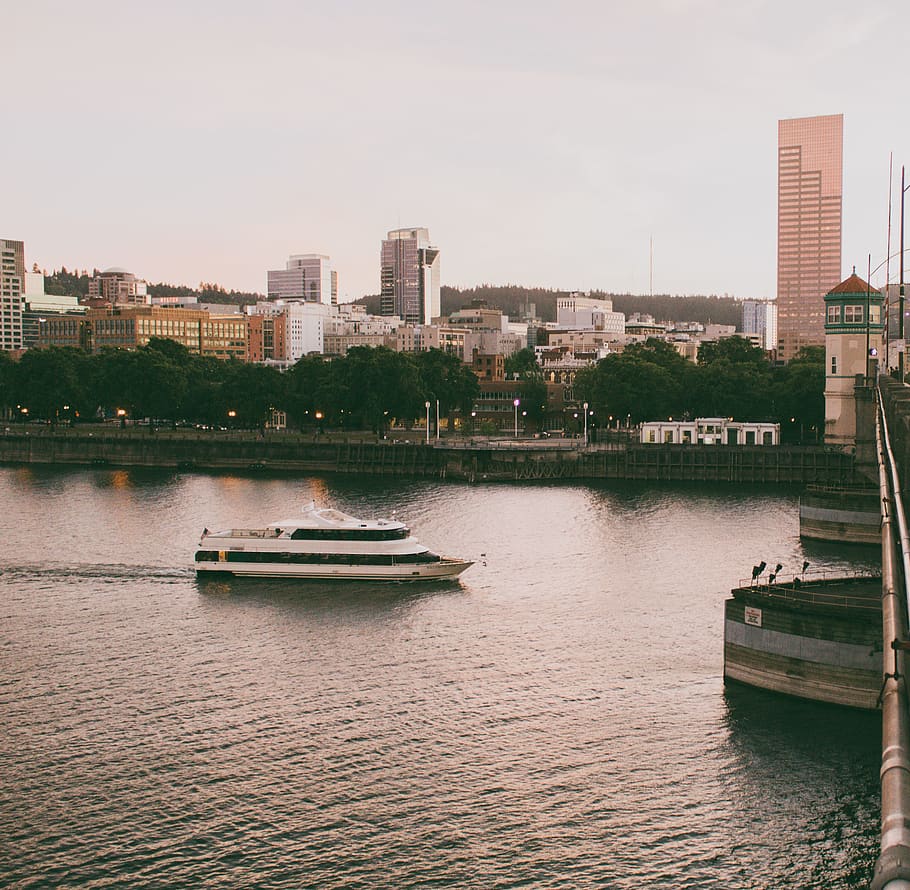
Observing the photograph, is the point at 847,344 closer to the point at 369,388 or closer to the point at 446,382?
the point at 369,388

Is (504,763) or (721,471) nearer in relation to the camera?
(504,763)

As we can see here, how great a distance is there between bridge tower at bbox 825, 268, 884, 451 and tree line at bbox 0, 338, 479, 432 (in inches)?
1928

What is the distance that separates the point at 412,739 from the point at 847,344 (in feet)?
279

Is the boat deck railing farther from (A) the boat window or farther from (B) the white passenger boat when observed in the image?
(A) the boat window

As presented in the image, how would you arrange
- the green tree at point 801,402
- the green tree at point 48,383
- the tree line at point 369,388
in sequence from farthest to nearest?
the green tree at point 48,383 < the tree line at point 369,388 < the green tree at point 801,402

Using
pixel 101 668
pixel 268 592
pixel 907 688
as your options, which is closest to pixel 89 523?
pixel 268 592

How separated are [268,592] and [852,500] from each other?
34.2 metres

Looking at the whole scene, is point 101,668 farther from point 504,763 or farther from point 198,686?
point 504,763

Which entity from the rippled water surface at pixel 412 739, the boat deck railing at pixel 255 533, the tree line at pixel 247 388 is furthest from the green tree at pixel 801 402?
the boat deck railing at pixel 255 533

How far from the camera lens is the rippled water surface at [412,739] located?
26.6 metres

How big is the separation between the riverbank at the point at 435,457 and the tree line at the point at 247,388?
4491mm

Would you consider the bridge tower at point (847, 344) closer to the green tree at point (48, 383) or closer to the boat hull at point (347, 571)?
the boat hull at point (347, 571)

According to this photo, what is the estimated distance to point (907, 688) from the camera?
1662cm

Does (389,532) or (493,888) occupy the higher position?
(389,532)
